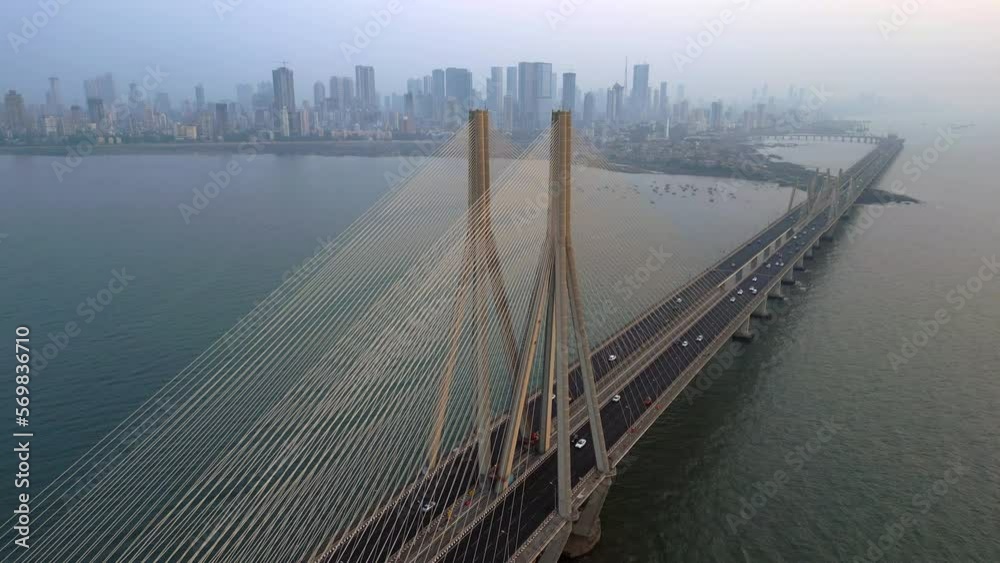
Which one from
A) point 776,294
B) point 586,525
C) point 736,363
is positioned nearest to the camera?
point 586,525

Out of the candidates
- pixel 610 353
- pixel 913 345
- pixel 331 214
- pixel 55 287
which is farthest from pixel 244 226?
pixel 913 345

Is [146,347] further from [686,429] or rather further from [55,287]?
[686,429]
